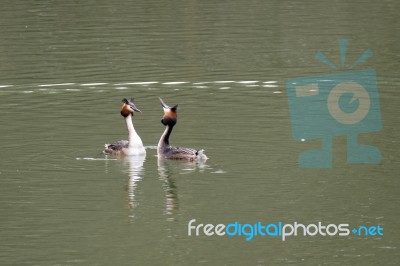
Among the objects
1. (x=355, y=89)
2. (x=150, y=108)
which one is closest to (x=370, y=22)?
(x=355, y=89)

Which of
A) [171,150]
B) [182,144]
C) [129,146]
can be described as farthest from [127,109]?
[171,150]

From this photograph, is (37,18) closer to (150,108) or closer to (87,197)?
(150,108)

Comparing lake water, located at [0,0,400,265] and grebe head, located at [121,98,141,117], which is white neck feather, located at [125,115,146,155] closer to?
lake water, located at [0,0,400,265]

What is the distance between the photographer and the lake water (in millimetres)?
13273

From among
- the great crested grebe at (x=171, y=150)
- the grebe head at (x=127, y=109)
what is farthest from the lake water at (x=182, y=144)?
the grebe head at (x=127, y=109)

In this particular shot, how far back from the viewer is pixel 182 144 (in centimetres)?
1800

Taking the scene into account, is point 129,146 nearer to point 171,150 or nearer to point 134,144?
point 134,144

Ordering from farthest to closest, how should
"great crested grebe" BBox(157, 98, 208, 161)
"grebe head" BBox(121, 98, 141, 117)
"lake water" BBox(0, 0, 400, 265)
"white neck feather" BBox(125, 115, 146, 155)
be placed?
"grebe head" BBox(121, 98, 141, 117), "white neck feather" BBox(125, 115, 146, 155), "great crested grebe" BBox(157, 98, 208, 161), "lake water" BBox(0, 0, 400, 265)

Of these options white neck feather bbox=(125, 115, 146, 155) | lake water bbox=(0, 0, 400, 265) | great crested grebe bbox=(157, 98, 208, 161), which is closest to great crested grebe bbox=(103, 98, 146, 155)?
white neck feather bbox=(125, 115, 146, 155)

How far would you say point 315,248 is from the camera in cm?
1314

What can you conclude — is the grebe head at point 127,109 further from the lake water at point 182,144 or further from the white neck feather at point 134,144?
the lake water at point 182,144

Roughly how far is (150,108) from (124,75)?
356 cm

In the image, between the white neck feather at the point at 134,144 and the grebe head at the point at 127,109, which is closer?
the white neck feather at the point at 134,144

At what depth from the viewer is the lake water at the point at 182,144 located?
13273 millimetres
